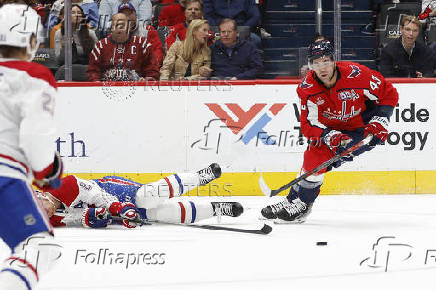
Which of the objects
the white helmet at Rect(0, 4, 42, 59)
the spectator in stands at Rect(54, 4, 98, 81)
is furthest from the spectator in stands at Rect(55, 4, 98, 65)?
the white helmet at Rect(0, 4, 42, 59)

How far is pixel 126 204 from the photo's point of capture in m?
4.80

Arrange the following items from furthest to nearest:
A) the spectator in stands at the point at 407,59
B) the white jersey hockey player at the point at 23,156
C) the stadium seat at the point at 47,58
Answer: the spectator in stands at the point at 407,59, the stadium seat at the point at 47,58, the white jersey hockey player at the point at 23,156

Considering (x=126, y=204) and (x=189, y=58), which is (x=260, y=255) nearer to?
(x=126, y=204)

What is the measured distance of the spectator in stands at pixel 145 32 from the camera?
6.68m

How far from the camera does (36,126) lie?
8.22 ft

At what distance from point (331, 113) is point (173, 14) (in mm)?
2271

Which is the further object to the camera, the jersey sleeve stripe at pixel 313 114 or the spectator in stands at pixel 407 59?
the spectator in stands at pixel 407 59

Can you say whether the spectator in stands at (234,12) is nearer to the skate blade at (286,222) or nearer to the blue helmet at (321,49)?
the blue helmet at (321,49)

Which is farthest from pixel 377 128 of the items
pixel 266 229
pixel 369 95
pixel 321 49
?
pixel 266 229

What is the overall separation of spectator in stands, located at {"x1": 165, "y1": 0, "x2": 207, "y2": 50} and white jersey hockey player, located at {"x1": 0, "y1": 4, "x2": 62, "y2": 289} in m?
4.12

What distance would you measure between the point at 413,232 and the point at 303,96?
1179 mm

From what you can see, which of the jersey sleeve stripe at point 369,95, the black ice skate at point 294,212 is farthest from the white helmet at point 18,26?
the jersey sleeve stripe at point 369,95

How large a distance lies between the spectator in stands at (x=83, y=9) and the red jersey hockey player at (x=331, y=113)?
225 cm

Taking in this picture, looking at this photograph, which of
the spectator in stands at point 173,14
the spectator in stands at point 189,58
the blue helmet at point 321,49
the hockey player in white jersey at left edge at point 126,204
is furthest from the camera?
the spectator in stands at point 173,14
